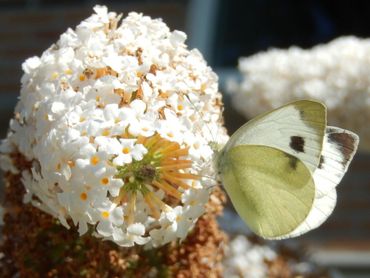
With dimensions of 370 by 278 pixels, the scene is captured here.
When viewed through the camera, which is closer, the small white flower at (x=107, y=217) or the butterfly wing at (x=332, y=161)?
the small white flower at (x=107, y=217)

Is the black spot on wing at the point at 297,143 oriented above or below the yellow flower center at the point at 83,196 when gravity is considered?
above

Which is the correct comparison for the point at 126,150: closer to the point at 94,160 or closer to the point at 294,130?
the point at 94,160

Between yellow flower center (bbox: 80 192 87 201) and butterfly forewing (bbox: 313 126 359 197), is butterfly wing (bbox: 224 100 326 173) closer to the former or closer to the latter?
butterfly forewing (bbox: 313 126 359 197)

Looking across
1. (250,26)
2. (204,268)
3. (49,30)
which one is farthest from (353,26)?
(204,268)

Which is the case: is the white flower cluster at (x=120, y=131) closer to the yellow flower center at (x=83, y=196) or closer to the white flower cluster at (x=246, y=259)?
the yellow flower center at (x=83, y=196)

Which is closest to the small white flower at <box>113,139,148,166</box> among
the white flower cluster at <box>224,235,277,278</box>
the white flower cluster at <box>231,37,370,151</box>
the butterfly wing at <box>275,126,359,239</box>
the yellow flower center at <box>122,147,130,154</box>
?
the yellow flower center at <box>122,147,130,154</box>

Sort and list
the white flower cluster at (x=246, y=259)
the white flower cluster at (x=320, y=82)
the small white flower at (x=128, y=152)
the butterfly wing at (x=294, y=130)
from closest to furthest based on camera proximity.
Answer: the small white flower at (x=128, y=152) → the butterfly wing at (x=294, y=130) → the white flower cluster at (x=320, y=82) → the white flower cluster at (x=246, y=259)

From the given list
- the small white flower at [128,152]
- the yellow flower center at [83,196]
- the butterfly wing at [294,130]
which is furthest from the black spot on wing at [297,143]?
the yellow flower center at [83,196]
